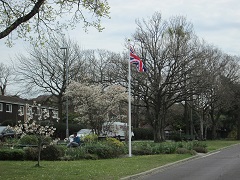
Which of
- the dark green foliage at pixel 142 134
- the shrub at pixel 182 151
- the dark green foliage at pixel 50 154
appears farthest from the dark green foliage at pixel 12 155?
the dark green foliage at pixel 142 134

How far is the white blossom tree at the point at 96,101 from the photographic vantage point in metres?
35.7

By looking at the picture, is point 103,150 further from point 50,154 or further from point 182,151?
point 182,151

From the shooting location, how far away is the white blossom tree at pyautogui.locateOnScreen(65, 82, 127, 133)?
117 feet

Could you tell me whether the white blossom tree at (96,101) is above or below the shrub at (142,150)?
above

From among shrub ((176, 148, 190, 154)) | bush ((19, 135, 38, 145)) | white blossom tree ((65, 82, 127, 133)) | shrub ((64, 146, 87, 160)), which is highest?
A: white blossom tree ((65, 82, 127, 133))

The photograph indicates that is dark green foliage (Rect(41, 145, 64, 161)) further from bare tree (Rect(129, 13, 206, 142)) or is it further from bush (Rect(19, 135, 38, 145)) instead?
bare tree (Rect(129, 13, 206, 142))

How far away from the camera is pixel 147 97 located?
145 feet

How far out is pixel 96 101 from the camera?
36906mm

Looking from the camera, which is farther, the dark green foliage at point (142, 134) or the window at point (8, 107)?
the dark green foliage at point (142, 134)

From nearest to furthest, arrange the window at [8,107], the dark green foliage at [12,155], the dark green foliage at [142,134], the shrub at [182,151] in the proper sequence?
the dark green foliage at [12,155], the shrub at [182,151], the window at [8,107], the dark green foliage at [142,134]

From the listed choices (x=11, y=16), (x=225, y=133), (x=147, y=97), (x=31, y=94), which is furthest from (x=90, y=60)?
(x=11, y=16)

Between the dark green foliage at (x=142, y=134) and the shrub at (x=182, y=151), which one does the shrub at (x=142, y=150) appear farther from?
the dark green foliage at (x=142, y=134)

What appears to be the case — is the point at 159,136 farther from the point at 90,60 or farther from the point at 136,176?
the point at 136,176

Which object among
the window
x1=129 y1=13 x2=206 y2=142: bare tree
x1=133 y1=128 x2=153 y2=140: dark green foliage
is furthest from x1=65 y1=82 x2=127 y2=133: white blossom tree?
the window
